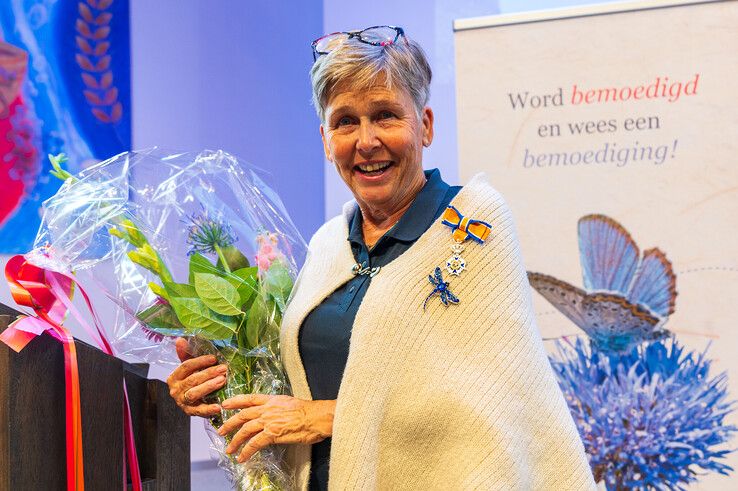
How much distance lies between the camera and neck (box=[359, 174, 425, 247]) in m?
1.69

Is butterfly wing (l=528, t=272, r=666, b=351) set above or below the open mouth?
below

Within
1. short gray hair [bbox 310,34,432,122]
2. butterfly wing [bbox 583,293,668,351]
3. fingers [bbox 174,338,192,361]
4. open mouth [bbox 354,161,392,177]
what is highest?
short gray hair [bbox 310,34,432,122]

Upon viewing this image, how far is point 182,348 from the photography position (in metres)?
1.56

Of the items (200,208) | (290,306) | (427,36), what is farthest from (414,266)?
(427,36)

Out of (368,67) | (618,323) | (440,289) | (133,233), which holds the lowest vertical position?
(618,323)

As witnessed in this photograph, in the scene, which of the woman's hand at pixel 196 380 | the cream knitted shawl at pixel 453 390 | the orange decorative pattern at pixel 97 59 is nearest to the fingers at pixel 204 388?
the woman's hand at pixel 196 380

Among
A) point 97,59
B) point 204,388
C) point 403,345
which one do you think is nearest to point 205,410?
point 204,388

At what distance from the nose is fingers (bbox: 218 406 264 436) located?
1.59 ft

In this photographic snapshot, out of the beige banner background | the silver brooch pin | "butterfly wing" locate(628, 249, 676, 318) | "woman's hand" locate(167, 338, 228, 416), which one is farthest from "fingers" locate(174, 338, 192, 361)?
"butterfly wing" locate(628, 249, 676, 318)

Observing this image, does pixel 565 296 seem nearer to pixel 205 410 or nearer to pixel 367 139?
pixel 367 139

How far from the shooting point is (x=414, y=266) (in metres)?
1.53

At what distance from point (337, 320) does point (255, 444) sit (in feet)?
0.85

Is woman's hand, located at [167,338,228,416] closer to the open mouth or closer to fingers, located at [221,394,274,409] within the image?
fingers, located at [221,394,274,409]

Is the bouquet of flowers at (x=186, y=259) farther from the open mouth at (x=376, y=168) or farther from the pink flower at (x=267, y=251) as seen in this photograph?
the open mouth at (x=376, y=168)
